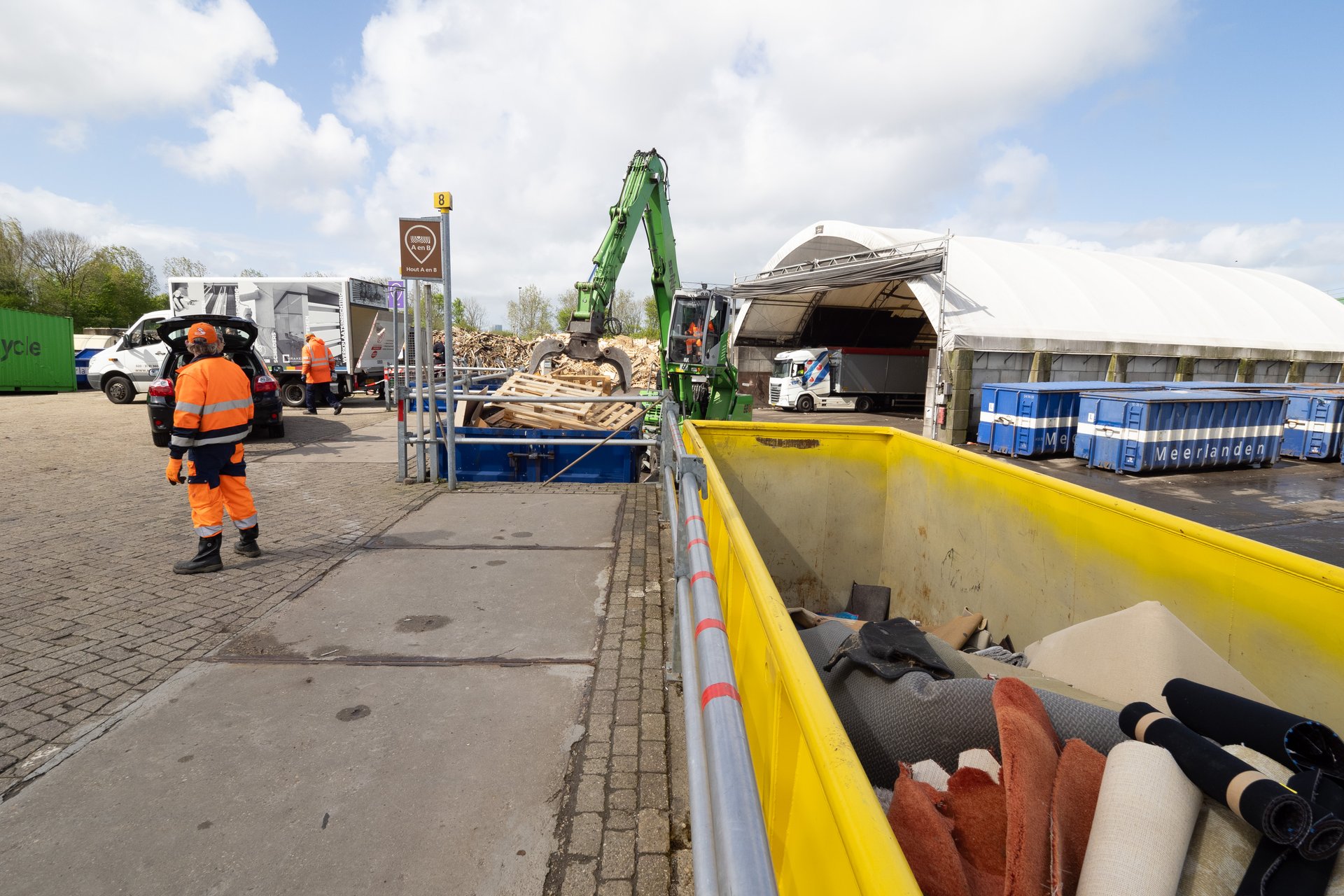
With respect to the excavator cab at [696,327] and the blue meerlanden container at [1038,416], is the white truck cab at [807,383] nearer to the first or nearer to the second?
the blue meerlanden container at [1038,416]

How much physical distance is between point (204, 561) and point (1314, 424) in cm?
2038

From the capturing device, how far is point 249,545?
5.73m

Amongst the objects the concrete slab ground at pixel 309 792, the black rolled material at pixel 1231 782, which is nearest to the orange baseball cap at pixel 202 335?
the concrete slab ground at pixel 309 792

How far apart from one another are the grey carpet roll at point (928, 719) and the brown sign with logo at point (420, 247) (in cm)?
696

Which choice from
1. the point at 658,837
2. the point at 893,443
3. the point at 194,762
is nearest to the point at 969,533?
the point at 893,443

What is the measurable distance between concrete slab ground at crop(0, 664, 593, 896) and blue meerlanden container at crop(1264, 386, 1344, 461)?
18.0 meters

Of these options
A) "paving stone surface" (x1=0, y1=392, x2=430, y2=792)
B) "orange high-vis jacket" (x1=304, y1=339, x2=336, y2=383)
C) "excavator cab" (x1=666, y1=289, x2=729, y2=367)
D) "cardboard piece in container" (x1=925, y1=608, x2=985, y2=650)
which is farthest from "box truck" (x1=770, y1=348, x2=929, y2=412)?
"cardboard piece in container" (x1=925, y1=608, x2=985, y2=650)

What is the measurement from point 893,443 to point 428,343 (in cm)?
540

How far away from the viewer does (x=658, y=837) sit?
2.65m

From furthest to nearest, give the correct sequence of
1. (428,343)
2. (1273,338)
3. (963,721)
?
(1273,338) < (428,343) < (963,721)

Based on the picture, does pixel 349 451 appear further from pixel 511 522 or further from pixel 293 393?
pixel 293 393

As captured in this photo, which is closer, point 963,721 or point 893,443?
point 963,721

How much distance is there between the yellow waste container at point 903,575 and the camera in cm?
127

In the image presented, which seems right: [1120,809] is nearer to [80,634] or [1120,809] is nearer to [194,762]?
[194,762]
